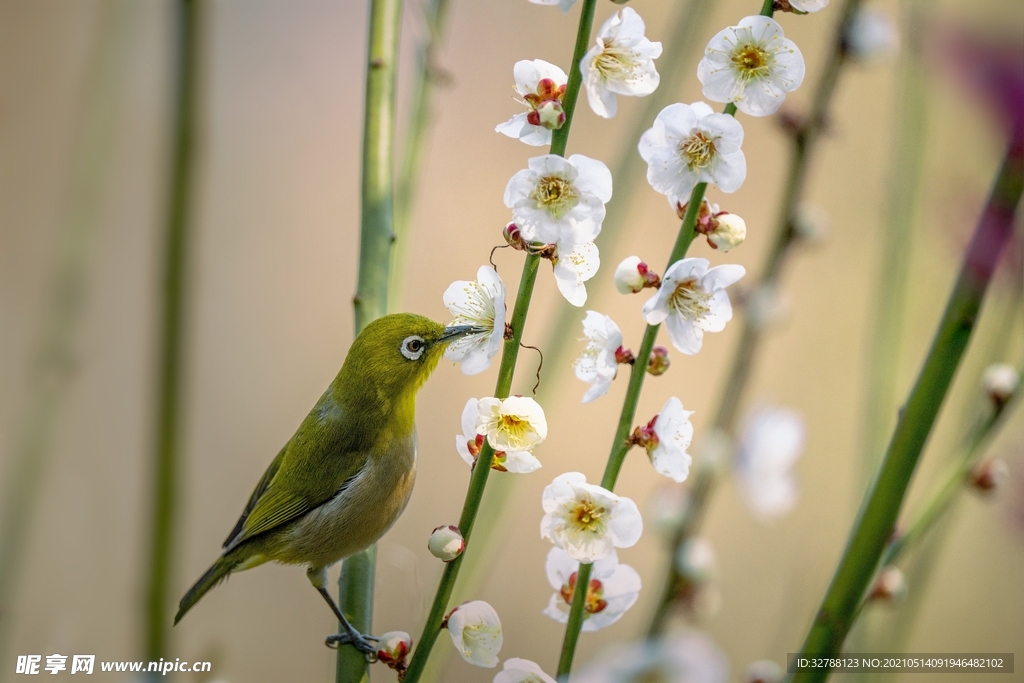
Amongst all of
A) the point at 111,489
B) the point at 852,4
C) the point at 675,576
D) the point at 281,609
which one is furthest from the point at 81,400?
the point at 852,4

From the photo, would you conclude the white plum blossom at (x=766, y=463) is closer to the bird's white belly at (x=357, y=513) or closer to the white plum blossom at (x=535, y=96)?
the bird's white belly at (x=357, y=513)

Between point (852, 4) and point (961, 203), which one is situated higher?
point (852, 4)

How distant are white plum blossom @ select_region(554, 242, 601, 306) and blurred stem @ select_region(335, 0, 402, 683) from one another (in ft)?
0.63

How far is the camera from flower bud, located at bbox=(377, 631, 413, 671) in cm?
49

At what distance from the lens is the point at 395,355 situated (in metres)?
0.61

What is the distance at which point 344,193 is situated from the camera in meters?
1.24

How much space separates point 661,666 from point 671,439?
0.15 m

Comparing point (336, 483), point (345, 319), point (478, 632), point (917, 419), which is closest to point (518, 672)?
point (478, 632)

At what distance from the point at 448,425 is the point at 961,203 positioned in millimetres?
614

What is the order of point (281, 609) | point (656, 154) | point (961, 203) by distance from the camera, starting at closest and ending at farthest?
point (656, 154) < point (961, 203) < point (281, 609)

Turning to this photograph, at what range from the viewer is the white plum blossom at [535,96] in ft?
1.35

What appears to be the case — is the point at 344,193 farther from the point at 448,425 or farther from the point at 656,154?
the point at 656,154

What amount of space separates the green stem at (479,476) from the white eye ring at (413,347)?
168 millimetres

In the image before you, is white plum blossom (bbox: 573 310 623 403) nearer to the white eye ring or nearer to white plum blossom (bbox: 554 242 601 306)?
white plum blossom (bbox: 554 242 601 306)
